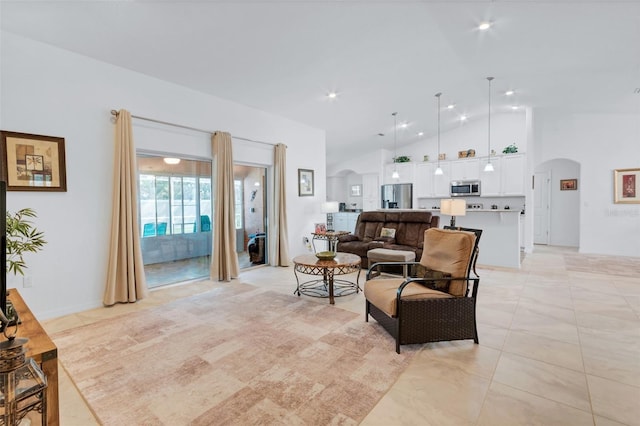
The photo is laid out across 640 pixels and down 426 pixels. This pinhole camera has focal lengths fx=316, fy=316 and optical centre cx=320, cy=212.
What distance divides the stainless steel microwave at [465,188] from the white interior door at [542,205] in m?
2.03

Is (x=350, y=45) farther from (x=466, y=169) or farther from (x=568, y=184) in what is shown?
(x=568, y=184)

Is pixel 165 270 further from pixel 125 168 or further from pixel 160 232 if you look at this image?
pixel 125 168

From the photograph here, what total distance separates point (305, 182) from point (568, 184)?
7.15 m

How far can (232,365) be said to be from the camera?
8.00ft

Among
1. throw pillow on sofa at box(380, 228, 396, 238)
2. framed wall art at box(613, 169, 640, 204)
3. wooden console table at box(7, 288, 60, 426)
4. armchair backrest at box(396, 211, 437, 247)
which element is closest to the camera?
wooden console table at box(7, 288, 60, 426)

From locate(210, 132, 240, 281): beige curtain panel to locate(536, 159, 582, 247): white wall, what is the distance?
8.06 m

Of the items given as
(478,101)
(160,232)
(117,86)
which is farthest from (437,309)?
(478,101)

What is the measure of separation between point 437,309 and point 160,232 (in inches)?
159

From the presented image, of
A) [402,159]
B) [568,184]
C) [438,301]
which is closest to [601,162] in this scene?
[568,184]

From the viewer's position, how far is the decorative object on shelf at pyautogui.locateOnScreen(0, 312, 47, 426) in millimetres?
989

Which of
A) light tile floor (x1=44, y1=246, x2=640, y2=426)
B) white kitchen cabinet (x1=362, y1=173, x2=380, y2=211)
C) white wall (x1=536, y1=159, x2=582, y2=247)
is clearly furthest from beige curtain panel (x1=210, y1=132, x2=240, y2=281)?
white wall (x1=536, y1=159, x2=582, y2=247)

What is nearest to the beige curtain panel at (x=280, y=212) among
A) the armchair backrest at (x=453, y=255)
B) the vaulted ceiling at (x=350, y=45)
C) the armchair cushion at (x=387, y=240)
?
the vaulted ceiling at (x=350, y=45)

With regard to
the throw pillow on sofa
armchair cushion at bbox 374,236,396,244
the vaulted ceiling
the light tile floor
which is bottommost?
the light tile floor

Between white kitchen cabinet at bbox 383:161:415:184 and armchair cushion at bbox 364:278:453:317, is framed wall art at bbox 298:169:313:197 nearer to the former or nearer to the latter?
white kitchen cabinet at bbox 383:161:415:184
